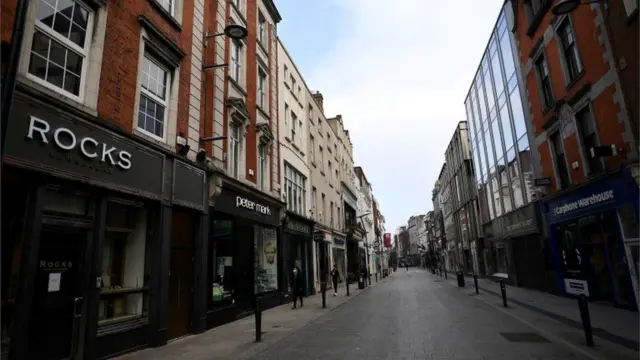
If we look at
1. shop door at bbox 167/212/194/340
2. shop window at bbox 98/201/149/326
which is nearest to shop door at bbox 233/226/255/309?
shop door at bbox 167/212/194/340

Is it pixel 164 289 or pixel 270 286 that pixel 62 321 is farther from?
pixel 270 286

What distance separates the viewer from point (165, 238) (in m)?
9.70

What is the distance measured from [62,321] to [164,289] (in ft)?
8.46

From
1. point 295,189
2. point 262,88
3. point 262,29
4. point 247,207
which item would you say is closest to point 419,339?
point 247,207

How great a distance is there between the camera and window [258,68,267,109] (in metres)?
18.4

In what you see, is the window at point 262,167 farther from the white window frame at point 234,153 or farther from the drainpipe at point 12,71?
the drainpipe at point 12,71

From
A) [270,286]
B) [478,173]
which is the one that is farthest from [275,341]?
[478,173]

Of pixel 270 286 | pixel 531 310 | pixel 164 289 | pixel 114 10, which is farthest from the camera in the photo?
pixel 270 286

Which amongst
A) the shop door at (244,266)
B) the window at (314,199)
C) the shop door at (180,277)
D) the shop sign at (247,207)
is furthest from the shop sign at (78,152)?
the window at (314,199)

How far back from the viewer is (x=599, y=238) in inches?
548

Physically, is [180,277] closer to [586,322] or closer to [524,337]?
[524,337]

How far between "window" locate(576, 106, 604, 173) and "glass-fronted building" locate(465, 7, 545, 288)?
5.25 m

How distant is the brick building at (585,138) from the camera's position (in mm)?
11912

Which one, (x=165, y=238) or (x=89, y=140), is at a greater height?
(x=89, y=140)
